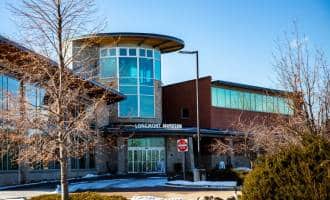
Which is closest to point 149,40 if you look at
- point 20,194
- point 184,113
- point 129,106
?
point 129,106

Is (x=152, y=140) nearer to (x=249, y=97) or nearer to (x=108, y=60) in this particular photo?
(x=108, y=60)

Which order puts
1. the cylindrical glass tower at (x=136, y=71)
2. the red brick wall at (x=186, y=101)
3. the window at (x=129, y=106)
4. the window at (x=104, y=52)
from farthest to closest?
the red brick wall at (x=186, y=101) → the window at (x=104, y=52) → the window at (x=129, y=106) → the cylindrical glass tower at (x=136, y=71)

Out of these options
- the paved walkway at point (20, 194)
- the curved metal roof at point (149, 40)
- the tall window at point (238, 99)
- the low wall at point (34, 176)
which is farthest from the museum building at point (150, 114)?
the paved walkway at point (20, 194)

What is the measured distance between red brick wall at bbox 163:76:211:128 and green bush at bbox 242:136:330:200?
51914 mm

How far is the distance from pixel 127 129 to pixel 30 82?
33.3m

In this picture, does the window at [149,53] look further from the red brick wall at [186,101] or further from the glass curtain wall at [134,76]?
the red brick wall at [186,101]

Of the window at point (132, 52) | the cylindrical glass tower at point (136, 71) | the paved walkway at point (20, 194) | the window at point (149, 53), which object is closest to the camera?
the paved walkway at point (20, 194)

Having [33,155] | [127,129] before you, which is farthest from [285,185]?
[127,129]

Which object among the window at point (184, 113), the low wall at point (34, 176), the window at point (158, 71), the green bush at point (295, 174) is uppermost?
the window at point (158, 71)

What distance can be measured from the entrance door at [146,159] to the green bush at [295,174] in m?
47.5

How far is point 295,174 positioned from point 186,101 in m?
54.7

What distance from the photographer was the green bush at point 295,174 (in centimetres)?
896

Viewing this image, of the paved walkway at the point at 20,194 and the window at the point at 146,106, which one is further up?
the window at the point at 146,106

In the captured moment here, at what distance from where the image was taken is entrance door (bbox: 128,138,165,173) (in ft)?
187
